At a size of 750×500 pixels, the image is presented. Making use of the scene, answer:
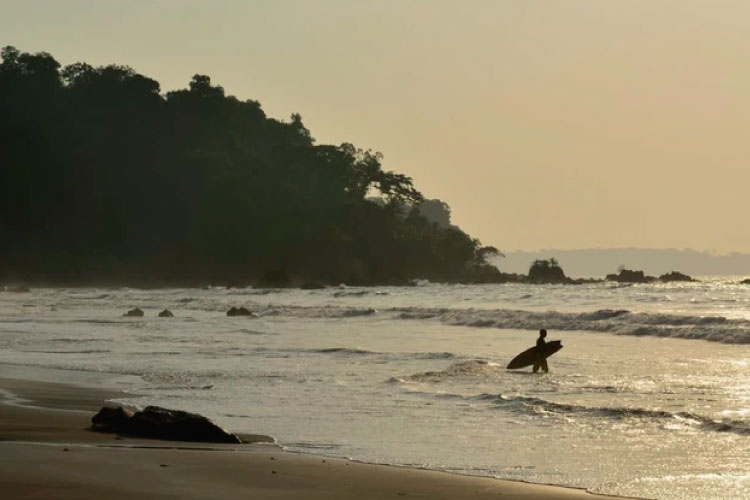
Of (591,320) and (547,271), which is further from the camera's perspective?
(547,271)

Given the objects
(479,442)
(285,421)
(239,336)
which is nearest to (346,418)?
(285,421)

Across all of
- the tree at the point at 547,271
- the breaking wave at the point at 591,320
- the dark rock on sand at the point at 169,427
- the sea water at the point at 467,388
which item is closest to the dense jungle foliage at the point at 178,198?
the tree at the point at 547,271

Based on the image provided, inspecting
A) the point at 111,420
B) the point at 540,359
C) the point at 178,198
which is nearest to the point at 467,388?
the point at 540,359

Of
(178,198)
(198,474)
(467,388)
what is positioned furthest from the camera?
(178,198)

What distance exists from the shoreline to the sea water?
59cm

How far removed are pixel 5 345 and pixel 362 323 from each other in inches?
671

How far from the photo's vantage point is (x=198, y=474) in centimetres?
949

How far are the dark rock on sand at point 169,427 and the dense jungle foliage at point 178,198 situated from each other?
96462 mm

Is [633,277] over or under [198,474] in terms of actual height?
over

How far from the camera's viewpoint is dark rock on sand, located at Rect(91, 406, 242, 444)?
11492mm

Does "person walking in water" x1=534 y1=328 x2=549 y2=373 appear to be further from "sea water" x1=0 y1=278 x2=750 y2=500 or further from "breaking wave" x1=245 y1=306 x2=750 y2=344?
"breaking wave" x1=245 y1=306 x2=750 y2=344

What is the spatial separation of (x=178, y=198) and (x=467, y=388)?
11610cm

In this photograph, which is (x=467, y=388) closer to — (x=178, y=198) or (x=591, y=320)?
(x=591, y=320)

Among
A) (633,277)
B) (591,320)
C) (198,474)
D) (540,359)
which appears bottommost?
(198,474)
